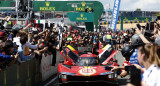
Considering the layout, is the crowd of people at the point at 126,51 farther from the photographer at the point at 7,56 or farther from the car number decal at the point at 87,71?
the car number decal at the point at 87,71

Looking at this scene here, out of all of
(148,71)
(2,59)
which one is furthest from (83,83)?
(148,71)

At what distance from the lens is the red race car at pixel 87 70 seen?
37.8 ft

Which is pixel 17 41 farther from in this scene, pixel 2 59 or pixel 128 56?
pixel 128 56

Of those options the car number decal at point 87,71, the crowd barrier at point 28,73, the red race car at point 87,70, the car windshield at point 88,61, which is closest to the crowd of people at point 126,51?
the crowd barrier at point 28,73

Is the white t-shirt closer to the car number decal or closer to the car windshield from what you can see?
the car number decal

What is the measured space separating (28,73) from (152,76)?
7843mm

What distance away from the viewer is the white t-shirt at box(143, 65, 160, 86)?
3.49 m

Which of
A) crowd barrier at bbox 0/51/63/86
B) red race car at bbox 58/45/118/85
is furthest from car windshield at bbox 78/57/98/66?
crowd barrier at bbox 0/51/63/86

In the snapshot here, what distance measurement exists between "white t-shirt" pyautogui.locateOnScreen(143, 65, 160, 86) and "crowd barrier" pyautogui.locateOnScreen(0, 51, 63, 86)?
A: 5191 millimetres

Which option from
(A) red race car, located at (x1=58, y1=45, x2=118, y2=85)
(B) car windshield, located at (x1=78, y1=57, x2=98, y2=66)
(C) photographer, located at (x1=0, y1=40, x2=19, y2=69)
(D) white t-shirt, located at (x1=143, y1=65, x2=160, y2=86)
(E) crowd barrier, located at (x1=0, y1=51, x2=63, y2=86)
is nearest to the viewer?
(D) white t-shirt, located at (x1=143, y1=65, x2=160, y2=86)

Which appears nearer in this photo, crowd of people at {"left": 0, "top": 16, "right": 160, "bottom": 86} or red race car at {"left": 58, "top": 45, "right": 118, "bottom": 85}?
crowd of people at {"left": 0, "top": 16, "right": 160, "bottom": 86}

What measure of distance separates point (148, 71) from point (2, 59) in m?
5.18

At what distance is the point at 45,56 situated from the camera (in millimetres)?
14172

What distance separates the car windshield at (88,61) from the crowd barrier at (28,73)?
1.65m
